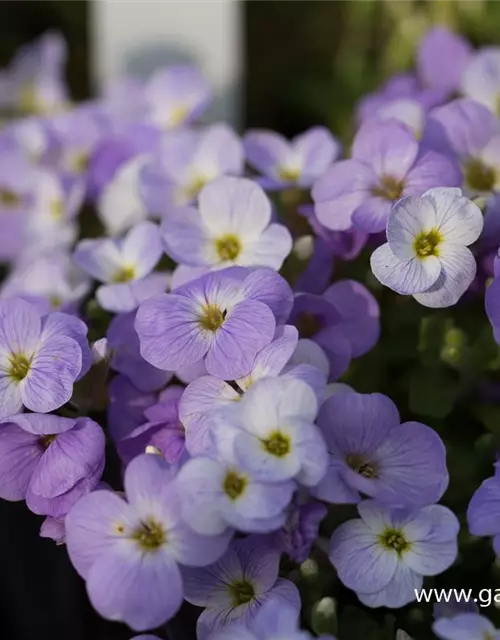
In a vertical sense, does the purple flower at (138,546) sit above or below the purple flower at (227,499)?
below

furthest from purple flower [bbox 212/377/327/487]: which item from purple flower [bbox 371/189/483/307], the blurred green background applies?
the blurred green background

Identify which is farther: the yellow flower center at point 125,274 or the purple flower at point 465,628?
the yellow flower center at point 125,274

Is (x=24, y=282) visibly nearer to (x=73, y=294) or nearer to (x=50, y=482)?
(x=73, y=294)

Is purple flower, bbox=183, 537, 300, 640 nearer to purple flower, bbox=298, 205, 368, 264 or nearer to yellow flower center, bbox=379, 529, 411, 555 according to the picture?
yellow flower center, bbox=379, 529, 411, 555

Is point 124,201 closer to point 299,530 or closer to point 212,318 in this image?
point 212,318

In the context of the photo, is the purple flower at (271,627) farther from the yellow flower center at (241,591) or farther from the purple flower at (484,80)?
the purple flower at (484,80)

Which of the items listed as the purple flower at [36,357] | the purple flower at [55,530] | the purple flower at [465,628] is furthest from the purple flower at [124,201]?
the purple flower at [465,628]
